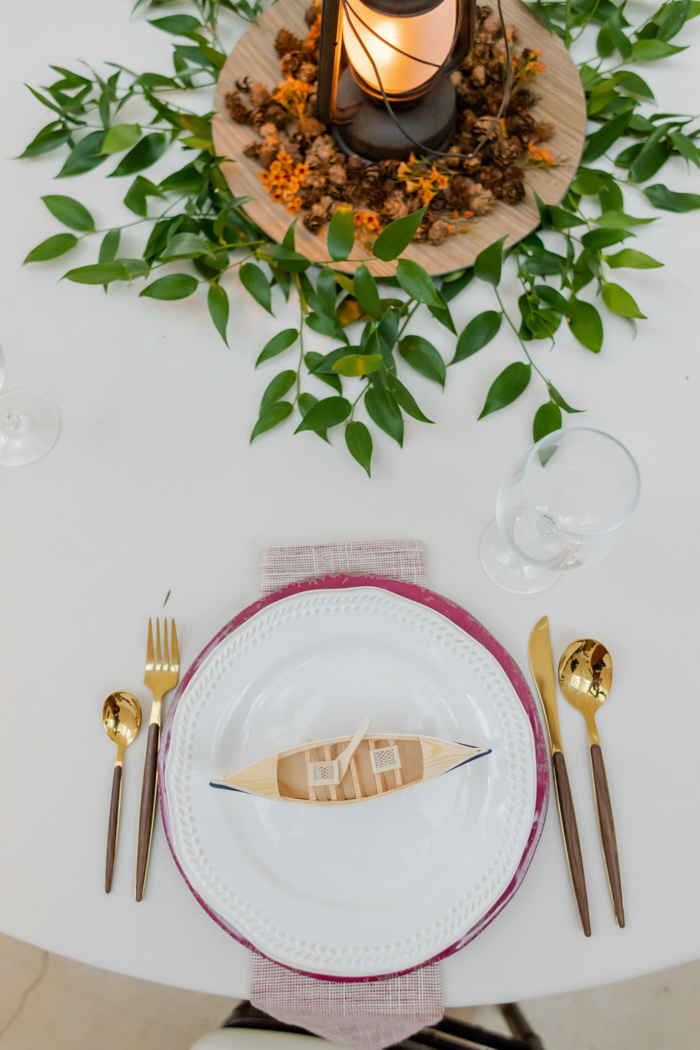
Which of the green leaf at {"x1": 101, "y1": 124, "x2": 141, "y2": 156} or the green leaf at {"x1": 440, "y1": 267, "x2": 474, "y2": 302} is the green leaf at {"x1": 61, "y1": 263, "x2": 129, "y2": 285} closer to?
the green leaf at {"x1": 101, "y1": 124, "x2": 141, "y2": 156}

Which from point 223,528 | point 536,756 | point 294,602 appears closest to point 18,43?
point 223,528

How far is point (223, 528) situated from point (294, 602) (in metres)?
0.11

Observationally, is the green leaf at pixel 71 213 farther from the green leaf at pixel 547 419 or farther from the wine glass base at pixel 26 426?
the green leaf at pixel 547 419

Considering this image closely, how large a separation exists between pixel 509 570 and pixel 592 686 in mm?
122

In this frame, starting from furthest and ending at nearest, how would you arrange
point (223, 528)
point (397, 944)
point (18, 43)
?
point (18, 43) → point (223, 528) → point (397, 944)

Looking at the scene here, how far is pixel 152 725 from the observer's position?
55 centimetres

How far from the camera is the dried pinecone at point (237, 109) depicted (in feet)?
2.06

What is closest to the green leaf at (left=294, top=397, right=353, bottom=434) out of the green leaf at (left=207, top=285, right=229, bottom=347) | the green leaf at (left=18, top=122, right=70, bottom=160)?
the green leaf at (left=207, top=285, right=229, bottom=347)

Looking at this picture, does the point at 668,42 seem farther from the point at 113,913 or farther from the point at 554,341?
the point at 113,913

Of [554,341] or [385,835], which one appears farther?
[554,341]

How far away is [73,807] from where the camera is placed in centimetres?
56

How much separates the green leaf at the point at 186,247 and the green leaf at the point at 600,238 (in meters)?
0.35

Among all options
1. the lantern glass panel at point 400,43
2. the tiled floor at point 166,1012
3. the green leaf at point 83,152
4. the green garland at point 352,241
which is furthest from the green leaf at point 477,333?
the tiled floor at point 166,1012

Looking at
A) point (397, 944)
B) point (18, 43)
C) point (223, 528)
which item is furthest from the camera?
point (18, 43)
